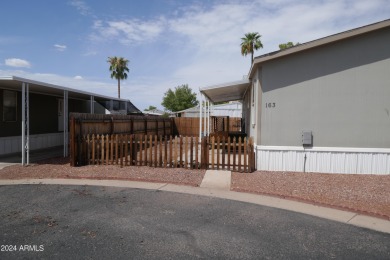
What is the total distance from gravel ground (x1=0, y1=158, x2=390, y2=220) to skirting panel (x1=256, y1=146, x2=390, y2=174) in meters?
0.33

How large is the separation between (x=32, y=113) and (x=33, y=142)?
144 centimetres

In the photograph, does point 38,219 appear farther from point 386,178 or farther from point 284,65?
point 386,178

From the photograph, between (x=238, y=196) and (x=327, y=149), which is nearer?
(x=238, y=196)

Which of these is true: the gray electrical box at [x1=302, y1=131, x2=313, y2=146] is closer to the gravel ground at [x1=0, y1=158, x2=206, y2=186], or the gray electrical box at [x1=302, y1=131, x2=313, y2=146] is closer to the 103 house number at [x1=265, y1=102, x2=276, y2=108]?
the 103 house number at [x1=265, y1=102, x2=276, y2=108]

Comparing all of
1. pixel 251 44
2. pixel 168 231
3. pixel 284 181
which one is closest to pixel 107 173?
pixel 168 231

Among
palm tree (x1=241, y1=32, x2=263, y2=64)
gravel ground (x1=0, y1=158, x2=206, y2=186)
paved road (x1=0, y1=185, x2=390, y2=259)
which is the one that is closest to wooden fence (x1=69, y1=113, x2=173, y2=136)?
gravel ground (x1=0, y1=158, x2=206, y2=186)

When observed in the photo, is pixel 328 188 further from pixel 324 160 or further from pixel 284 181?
pixel 324 160

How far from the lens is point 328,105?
9234 mm

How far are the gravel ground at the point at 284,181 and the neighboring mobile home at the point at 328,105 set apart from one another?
0.57m

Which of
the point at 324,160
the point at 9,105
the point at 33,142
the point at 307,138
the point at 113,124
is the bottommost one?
the point at 324,160

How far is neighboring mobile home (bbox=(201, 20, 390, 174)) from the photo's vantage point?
895cm

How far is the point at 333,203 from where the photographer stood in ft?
20.8

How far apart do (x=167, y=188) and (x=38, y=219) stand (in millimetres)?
3164

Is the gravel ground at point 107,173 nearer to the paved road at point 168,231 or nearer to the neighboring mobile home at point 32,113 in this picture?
the neighboring mobile home at point 32,113
